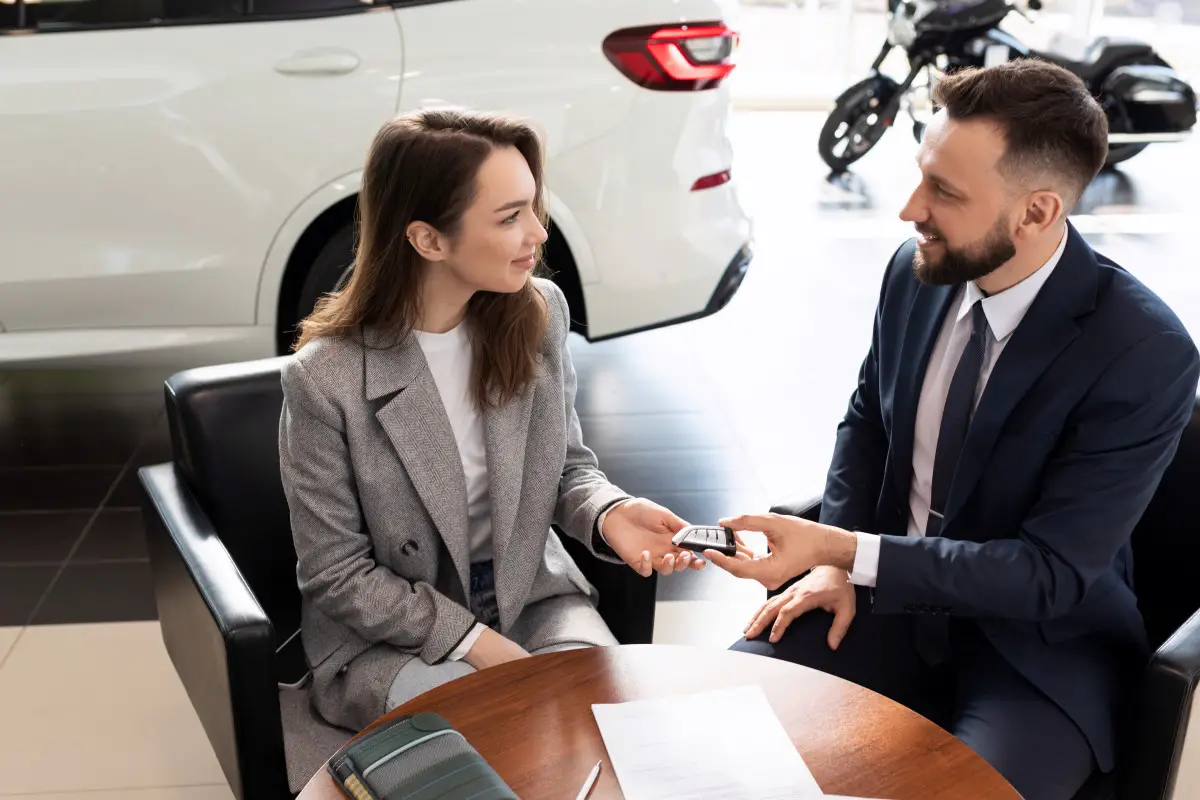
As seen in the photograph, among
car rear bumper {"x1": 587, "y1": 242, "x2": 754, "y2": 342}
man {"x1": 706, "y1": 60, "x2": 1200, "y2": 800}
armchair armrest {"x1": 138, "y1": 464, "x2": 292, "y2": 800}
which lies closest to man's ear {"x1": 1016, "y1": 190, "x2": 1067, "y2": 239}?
man {"x1": 706, "y1": 60, "x2": 1200, "y2": 800}

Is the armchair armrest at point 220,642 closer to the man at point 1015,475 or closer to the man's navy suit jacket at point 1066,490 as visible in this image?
the man at point 1015,475

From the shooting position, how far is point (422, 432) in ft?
5.87

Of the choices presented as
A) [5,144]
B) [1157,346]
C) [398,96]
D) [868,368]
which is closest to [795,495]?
[868,368]

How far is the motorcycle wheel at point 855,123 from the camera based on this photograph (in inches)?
257

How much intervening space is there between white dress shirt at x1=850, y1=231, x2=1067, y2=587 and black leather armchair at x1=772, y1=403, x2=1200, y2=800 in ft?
0.61

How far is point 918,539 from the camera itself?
1784 mm

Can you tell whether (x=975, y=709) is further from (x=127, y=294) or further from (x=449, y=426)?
(x=127, y=294)

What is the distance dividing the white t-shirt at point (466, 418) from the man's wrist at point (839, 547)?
0.49 m

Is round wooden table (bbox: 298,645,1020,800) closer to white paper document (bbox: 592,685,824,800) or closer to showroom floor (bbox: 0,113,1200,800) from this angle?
white paper document (bbox: 592,685,824,800)

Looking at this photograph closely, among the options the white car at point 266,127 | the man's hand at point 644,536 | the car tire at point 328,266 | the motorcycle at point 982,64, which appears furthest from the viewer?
the motorcycle at point 982,64

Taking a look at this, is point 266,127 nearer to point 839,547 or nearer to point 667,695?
point 839,547

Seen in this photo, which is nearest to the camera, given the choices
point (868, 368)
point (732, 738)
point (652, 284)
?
point (732, 738)

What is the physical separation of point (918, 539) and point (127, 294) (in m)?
2.23

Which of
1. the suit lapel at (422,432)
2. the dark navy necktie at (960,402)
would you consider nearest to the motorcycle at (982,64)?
the dark navy necktie at (960,402)
